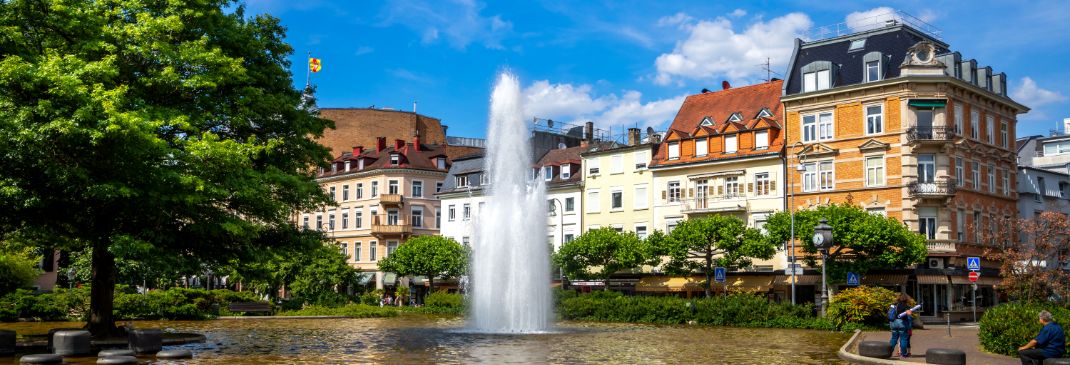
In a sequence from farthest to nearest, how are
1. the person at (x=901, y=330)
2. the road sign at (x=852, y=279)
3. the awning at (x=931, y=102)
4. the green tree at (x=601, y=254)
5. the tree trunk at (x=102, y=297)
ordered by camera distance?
the green tree at (x=601, y=254) < the awning at (x=931, y=102) < the road sign at (x=852, y=279) < the tree trunk at (x=102, y=297) < the person at (x=901, y=330)

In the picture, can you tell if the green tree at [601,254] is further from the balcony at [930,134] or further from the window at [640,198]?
the balcony at [930,134]

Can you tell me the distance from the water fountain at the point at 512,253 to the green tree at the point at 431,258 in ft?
96.3

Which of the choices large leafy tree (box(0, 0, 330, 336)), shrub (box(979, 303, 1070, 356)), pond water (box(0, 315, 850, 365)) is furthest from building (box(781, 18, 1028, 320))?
large leafy tree (box(0, 0, 330, 336))

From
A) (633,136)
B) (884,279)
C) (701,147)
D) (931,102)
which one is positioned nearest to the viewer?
(884,279)

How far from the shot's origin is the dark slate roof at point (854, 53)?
5597 centimetres

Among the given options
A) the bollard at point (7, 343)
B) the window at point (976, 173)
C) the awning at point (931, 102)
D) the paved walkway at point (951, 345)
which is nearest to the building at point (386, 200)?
the awning at point (931, 102)

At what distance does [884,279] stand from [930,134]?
27.9 ft

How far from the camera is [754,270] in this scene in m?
58.1

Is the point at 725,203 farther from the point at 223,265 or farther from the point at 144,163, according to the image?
the point at 144,163

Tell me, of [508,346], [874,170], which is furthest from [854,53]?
[508,346]

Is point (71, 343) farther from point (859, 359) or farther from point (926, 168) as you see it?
point (926, 168)

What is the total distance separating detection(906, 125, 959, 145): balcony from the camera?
172ft

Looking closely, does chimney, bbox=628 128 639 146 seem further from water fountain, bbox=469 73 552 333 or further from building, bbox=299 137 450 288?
water fountain, bbox=469 73 552 333

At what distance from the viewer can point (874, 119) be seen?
54906mm
